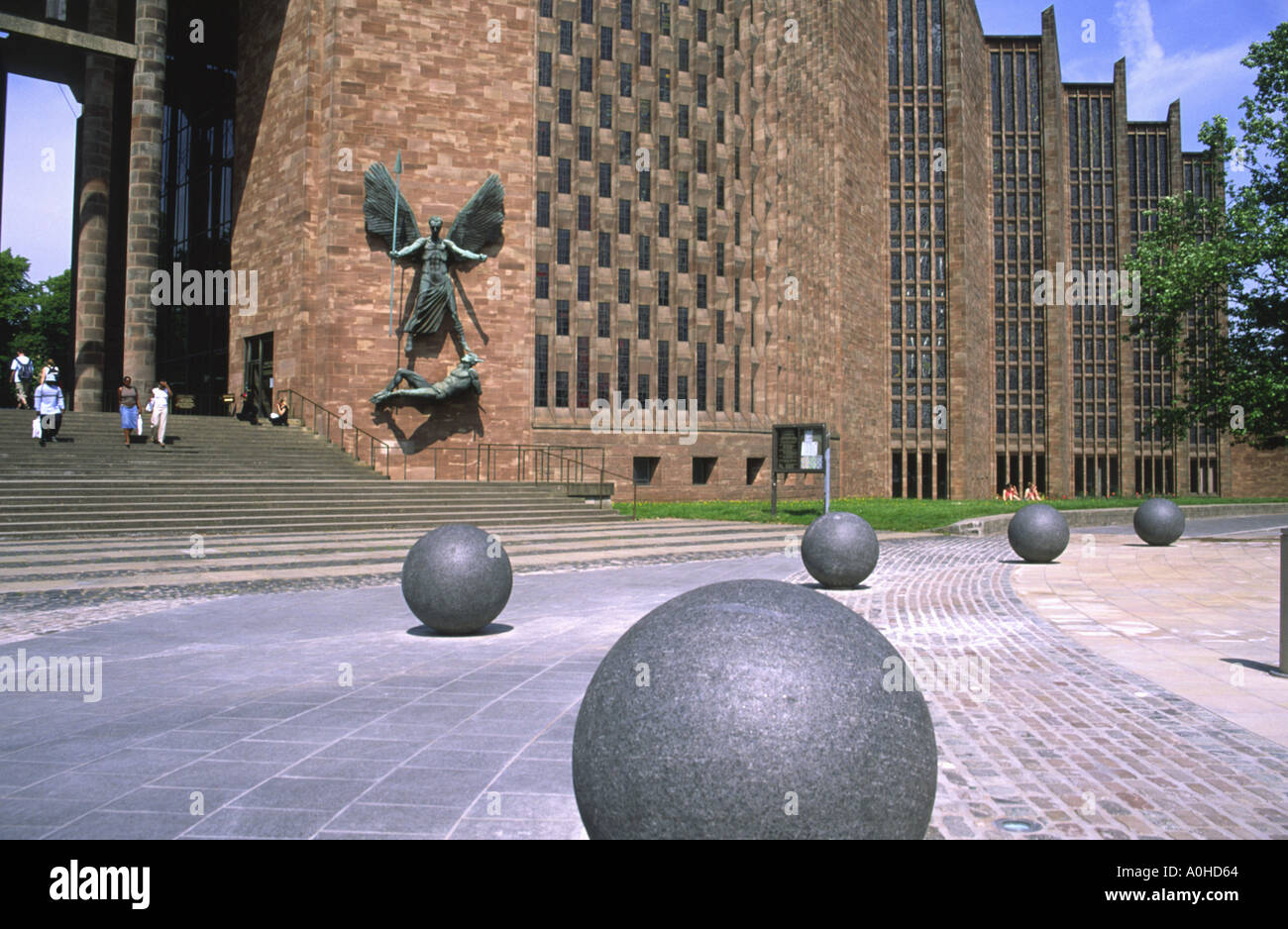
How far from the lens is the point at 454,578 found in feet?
29.6

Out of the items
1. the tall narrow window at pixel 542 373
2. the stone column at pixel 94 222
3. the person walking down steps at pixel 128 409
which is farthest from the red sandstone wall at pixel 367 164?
the person walking down steps at pixel 128 409

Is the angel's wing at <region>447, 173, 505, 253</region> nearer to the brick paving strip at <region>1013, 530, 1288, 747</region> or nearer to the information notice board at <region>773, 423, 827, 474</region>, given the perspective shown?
the information notice board at <region>773, 423, 827, 474</region>

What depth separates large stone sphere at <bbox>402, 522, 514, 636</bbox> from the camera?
29.6 feet

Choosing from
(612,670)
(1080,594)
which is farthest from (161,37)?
(612,670)

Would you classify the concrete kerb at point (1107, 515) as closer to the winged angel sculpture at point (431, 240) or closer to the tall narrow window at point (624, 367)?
the winged angel sculpture at point (431, 240)

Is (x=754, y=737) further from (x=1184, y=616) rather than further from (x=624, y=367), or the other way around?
(x=624, y=367)

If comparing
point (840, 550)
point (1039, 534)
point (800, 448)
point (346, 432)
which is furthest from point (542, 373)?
point (840, 550)

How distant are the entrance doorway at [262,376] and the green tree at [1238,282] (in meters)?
30.4

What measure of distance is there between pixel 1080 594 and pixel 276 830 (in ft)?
39.7

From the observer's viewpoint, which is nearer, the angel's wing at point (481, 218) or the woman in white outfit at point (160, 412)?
the woman in white outfit at point (160, 412)

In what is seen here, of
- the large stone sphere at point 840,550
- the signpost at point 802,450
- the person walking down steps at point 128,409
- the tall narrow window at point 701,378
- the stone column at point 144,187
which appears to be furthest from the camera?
the tall narrow window at point 701,378

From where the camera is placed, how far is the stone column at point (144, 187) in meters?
31.0

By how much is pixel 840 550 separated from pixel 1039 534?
6696 millimetres

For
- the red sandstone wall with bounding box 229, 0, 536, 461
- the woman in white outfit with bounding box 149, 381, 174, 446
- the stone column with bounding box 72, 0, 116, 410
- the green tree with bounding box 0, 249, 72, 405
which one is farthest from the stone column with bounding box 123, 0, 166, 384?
the green tree with bounding box 0, 249, 72, 405
